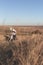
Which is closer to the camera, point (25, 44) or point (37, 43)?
point (25, 44)

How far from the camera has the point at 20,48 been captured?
44.9ft

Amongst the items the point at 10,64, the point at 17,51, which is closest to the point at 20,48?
the point at 17,51

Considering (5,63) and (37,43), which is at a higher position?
(37,43)

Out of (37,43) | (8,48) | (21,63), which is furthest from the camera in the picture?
(37,43)

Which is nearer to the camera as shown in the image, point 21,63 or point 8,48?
point 21,63

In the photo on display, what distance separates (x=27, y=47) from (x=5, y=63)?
5.18ft

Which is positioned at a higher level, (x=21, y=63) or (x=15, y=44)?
(x=15, y=44)

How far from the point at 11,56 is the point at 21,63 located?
2.77ft

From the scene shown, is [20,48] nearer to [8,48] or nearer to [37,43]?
[8,48]

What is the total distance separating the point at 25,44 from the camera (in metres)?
13.9

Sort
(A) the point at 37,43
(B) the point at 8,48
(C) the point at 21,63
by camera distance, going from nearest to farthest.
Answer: (C) the point at 21,63 → (B) the point at 8,48 → (A) the point at 37,43

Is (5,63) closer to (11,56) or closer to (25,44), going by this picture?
(11,56)

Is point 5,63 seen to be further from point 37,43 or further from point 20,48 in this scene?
point 37,43

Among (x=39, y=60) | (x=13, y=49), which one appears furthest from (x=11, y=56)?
(x=39, y=60)
